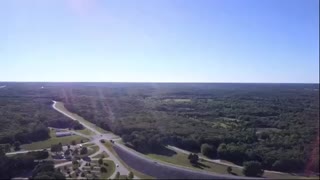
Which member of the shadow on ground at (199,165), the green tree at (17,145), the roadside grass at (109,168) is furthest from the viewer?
the green tree at (17,145)

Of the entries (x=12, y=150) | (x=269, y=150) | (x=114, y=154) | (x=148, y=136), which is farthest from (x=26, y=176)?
(x=269, y=150)

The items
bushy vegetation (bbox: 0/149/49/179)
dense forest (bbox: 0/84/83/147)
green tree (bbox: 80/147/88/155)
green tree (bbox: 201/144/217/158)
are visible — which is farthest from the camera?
dense forest (bbox: 0/84/83/147)

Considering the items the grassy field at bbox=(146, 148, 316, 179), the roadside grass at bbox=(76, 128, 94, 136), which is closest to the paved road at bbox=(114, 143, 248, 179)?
the grassy field at bbox=(146, 148, 316, 179)

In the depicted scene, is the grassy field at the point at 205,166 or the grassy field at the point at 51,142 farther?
the grassy field at the point at 51,142

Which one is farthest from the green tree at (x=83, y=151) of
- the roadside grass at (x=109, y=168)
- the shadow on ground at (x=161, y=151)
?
the shadow on ground at (x=161, y=151)

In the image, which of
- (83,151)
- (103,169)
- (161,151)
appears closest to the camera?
(103,169)

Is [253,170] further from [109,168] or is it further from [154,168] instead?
[109,168]

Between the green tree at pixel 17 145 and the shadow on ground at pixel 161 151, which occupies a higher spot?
the shadow on ground at pixel 161 151

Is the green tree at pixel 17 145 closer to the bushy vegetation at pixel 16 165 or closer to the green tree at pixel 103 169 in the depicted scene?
the bushy vegetation at pixel 16 165

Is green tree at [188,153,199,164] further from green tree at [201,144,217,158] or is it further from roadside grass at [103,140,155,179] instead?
roadside grass at [103,140,155,179]

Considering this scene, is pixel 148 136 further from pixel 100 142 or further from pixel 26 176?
pixel 26 176

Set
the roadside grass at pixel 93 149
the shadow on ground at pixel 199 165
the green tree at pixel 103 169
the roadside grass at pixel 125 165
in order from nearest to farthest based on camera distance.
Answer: the roadside grass at pixel 125 165, the green tree at pixel 103 169, the shadow on ground at pixel 199 165, the roadside grass at pixel 93 149

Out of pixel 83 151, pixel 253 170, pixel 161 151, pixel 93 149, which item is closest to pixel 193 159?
pixel 161 151

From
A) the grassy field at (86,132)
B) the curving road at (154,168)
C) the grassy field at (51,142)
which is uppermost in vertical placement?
the curving road at (154,168)
